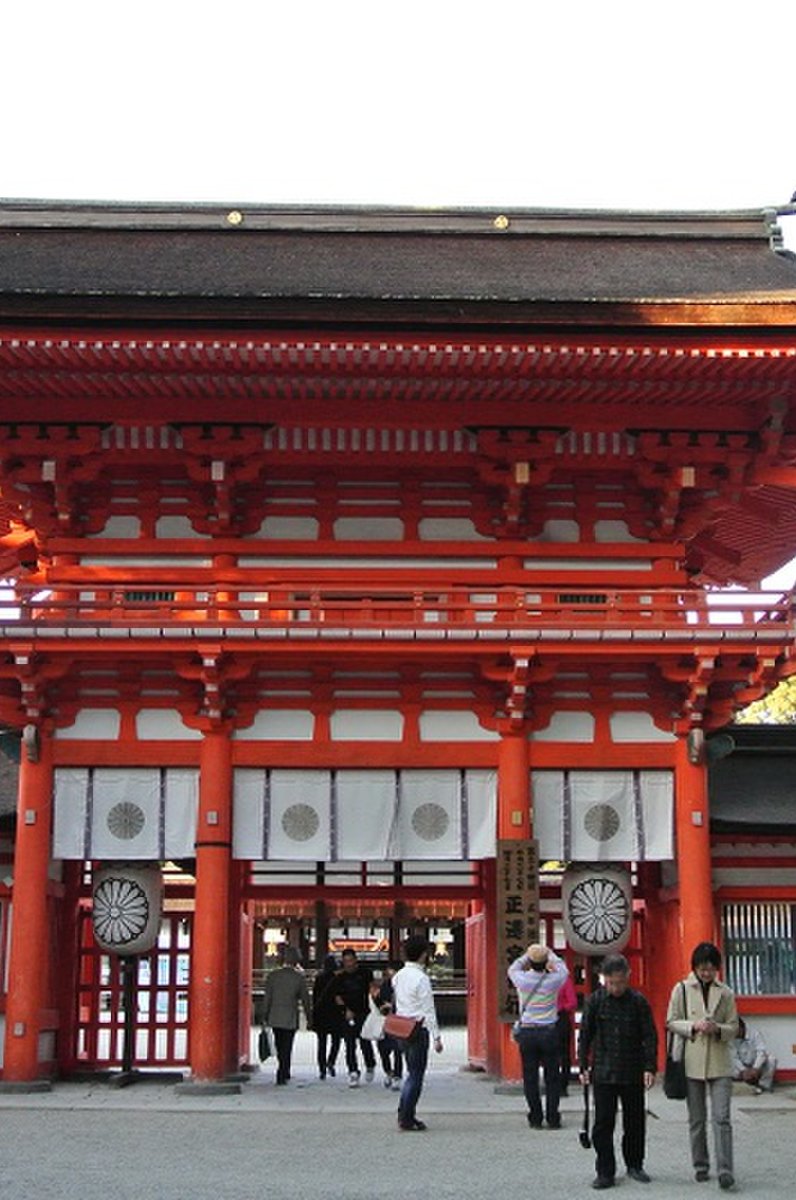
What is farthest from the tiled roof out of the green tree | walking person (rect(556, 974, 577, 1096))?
the green tree

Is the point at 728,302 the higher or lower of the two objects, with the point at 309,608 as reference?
higher

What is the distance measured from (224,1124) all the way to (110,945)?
3767 mm

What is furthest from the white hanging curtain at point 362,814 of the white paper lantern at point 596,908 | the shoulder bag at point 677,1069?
the shoulder bag at point 677,1069

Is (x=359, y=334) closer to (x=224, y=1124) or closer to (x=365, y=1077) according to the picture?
(x=224, y=1124)

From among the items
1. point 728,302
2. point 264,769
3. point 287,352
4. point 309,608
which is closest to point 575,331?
point 728,302

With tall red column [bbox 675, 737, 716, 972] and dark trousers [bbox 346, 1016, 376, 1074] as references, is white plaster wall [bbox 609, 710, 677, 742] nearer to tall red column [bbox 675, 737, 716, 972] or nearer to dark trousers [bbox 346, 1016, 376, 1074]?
tall red column [bbox 675, 737, 716, 972]

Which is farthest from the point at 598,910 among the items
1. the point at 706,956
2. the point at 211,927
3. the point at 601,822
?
the point at 706,956

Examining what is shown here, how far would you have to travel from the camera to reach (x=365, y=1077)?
781 inches

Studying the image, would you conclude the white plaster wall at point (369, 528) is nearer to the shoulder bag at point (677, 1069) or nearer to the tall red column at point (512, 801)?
the tall red column at point (512, 801)

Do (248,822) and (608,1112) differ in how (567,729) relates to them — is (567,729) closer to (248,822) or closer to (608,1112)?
(248,822)

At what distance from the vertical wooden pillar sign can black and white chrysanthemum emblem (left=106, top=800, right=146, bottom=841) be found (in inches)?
166

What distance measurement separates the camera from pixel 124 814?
682 inches

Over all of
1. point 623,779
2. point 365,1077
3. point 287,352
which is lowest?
point 365,1077

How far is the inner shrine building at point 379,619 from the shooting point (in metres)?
16.7
